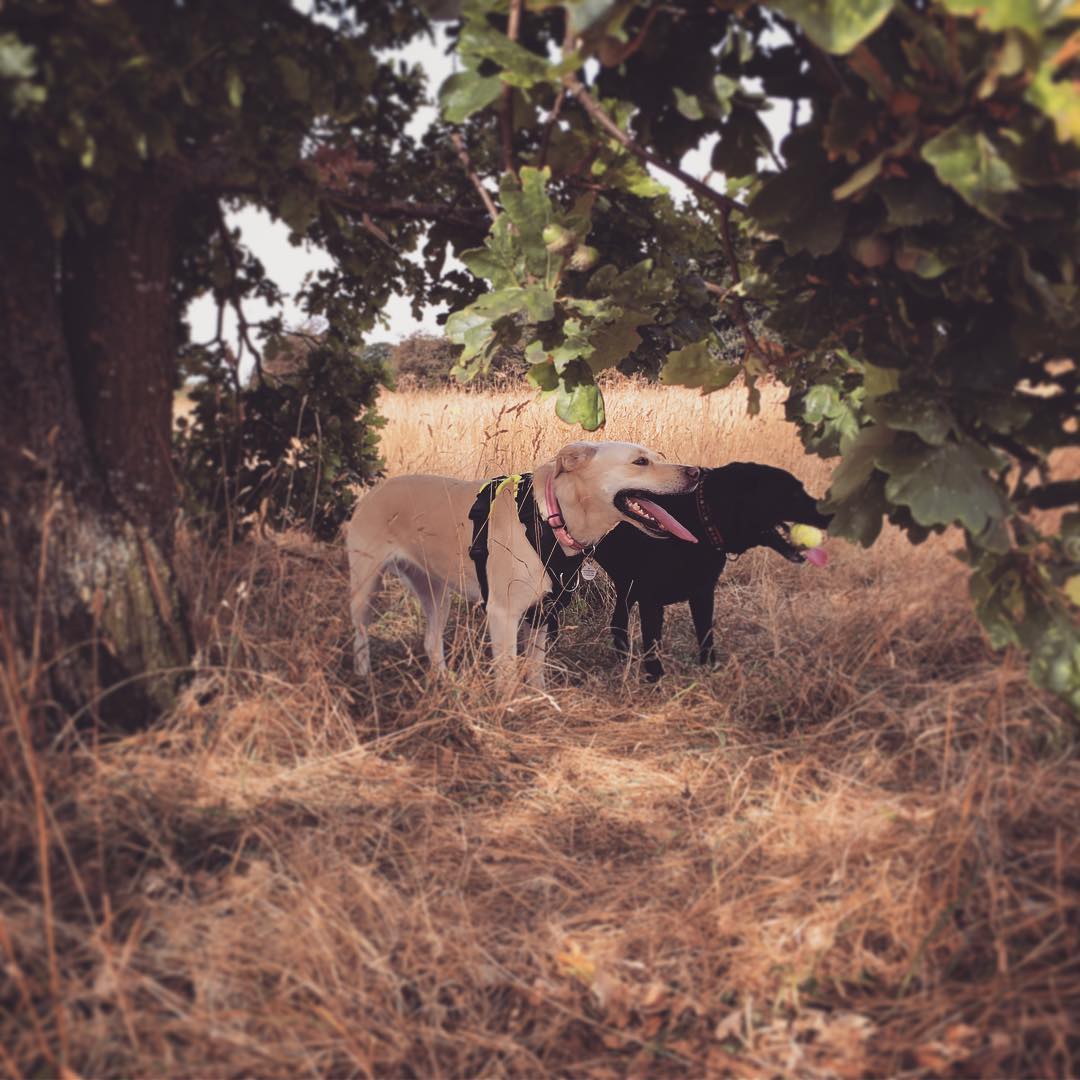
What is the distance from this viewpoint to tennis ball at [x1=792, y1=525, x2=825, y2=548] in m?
3.71

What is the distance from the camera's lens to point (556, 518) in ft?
11.8

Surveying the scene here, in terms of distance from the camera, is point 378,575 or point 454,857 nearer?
point 454,857

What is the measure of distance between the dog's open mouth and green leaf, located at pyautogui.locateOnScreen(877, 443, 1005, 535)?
1635mm

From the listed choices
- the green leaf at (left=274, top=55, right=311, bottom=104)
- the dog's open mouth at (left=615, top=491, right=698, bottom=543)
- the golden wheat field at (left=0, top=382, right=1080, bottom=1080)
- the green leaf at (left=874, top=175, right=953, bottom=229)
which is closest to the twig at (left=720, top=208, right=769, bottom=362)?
the dog's open mouth at (left=615, top=491, right=698, bottom=543)

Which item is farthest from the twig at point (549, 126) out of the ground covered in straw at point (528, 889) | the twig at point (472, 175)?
the ground covered in straw at point (528, 889)

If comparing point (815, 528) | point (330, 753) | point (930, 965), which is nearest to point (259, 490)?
point (330, 753)

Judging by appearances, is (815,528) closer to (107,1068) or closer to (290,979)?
(290,979)

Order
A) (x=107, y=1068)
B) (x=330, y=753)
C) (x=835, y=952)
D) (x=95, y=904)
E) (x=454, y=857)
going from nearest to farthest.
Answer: (x=107, y=1068)
(x=95, y=904)
(x=835, y=952)
(x=454, y=857)
(x=330, y=753)

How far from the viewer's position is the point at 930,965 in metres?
1.82

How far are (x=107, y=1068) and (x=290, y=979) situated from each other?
1.23ft

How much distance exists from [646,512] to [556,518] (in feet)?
1.35

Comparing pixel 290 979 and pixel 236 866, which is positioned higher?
pixel 236 866

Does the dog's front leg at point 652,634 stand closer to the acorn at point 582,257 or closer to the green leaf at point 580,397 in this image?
the green leaf at point 580,397

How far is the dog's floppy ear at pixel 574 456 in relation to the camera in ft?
11.9
